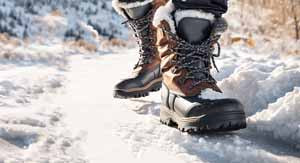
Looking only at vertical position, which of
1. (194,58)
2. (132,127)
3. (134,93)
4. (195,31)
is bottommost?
(134,93)

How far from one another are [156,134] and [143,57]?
93 cm

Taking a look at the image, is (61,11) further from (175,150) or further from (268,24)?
(175,150)

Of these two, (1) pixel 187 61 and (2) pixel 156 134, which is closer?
(2) pixel 156 134

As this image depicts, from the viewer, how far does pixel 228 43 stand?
240 inches

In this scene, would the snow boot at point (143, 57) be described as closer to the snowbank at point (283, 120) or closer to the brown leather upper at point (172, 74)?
the brown leather upper at point (172, 74)

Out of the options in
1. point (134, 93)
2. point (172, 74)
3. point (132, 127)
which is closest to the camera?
point (132, 127)

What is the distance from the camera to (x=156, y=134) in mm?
2061

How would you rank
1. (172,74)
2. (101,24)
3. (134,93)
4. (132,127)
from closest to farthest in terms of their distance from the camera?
(132,127), (172,74), (134,93), (101,24)

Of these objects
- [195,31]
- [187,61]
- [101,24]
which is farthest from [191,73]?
[101,24]

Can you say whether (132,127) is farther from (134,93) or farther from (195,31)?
(134,93)

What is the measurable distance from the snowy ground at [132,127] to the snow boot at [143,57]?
0.08 m

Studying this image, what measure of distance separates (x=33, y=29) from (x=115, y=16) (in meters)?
3.43

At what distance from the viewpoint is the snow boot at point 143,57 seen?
286 cm

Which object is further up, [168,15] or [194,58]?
[168,15]
